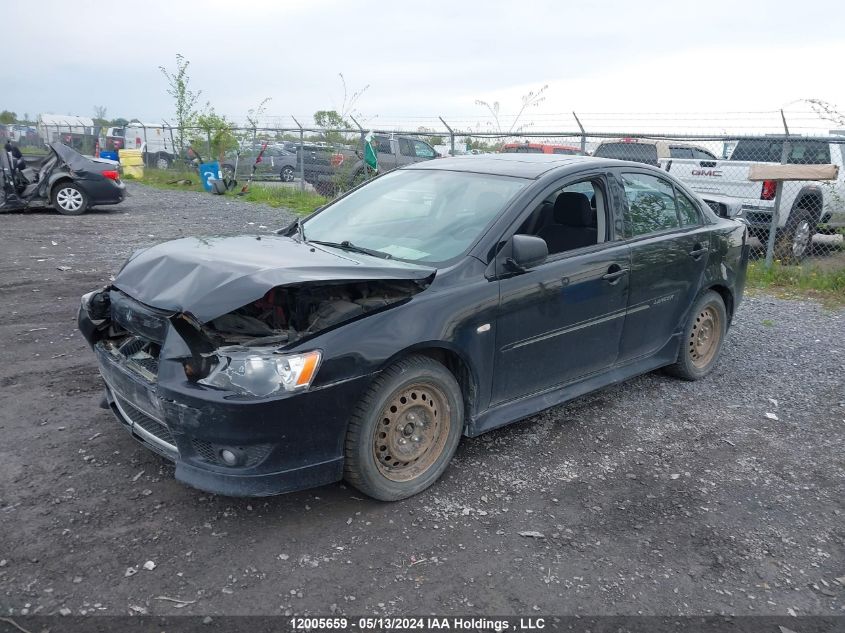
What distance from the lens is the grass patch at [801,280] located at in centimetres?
853

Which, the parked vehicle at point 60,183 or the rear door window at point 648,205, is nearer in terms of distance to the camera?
the rear door window at point 648,205

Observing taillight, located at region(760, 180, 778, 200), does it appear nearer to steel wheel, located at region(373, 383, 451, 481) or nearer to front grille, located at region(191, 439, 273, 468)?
steel wheel, located at region(373, 383, 451, 481)

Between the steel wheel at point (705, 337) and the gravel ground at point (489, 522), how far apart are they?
15.0 inches

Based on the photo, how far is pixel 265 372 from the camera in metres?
3.01

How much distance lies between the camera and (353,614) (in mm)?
2707

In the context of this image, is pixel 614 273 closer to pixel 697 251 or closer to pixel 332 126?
pixel 697 251

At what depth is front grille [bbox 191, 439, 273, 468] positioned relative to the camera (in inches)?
120

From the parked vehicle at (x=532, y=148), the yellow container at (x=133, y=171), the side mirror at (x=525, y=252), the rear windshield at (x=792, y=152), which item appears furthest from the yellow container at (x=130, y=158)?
the side mirror at (x=525, y=252)

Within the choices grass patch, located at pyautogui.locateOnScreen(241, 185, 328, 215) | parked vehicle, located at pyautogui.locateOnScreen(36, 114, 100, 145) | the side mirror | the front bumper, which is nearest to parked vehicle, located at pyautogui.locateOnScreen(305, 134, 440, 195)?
grass patch, located at pyautogui.locateOnScreen(241, 185, 328, 215)

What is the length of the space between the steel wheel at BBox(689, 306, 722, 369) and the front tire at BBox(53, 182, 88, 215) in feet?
42.7

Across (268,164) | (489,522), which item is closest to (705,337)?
(489,522)

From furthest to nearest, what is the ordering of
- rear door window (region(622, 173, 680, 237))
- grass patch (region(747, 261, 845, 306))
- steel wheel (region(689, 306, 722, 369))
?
grass patch (region(747, 261, 845, 306))
steel wheel (region(689, 306, 722, 369))
rear door window (region(622, 173, 680, 237))

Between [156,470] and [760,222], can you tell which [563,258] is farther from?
[760,222]

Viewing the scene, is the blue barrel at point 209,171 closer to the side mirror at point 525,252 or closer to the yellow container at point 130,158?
the yellow container at point 130,158
